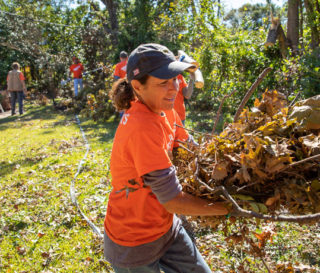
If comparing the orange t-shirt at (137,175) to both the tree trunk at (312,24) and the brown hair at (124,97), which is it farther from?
the tree trunk at (312,24)

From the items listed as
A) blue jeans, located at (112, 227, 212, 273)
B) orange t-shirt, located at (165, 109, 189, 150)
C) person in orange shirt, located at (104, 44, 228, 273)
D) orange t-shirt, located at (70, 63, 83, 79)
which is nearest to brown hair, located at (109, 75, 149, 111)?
person in orange shirt, located at (104, 44, 228, 273)

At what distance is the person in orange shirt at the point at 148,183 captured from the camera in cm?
147

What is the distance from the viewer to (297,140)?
4.72ft

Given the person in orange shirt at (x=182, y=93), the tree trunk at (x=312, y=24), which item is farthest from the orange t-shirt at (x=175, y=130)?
the tree trunk at (x=312, y=24)

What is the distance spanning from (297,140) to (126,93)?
1.01 meters

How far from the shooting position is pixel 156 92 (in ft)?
5.29

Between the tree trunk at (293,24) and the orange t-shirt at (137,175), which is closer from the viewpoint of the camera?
the orange t-shirt at (137,175)

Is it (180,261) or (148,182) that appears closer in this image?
(148,182)

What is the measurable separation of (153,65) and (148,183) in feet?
2.07

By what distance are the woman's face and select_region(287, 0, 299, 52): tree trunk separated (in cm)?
682

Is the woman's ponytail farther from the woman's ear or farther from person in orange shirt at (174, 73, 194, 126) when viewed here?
person in orange shirt at (174, 73, 194, 126)

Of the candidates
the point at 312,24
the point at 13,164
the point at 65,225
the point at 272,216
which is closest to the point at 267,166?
the point at 272,216

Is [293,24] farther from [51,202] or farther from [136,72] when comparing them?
[136,72]

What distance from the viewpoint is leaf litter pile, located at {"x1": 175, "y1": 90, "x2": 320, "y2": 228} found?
1.34 meters
